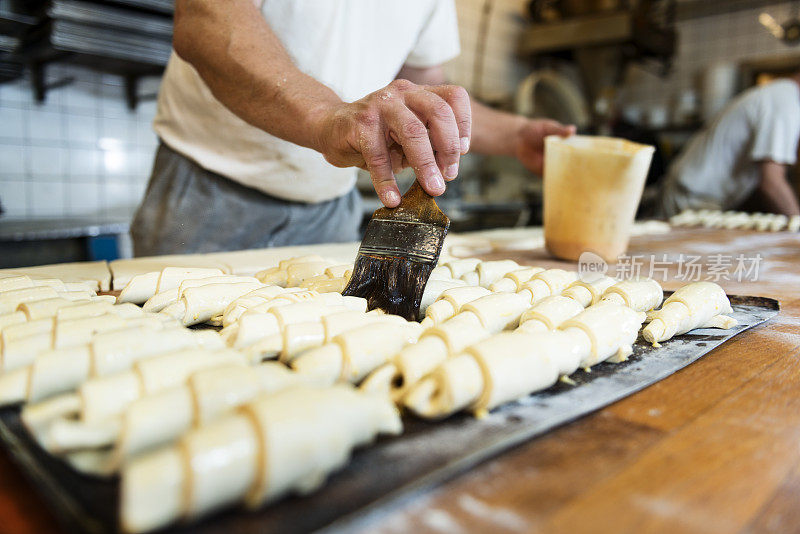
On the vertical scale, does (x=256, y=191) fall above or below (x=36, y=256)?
above

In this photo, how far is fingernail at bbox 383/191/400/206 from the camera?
1258 mm

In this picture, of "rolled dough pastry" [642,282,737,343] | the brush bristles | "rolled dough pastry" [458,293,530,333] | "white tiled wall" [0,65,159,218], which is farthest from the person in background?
"white tiled wall" [0,65,159,218]

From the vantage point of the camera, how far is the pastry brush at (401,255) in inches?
46.3

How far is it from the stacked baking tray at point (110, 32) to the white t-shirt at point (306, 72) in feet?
3.71

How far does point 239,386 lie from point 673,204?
492 centimetres

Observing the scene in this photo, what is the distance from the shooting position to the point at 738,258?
2268mm

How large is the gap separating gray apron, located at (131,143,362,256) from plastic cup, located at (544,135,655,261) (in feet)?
3.35

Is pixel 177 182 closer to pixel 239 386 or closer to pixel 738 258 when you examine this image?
pixel 239 386

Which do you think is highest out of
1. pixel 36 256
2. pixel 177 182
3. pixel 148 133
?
pixel 148 133

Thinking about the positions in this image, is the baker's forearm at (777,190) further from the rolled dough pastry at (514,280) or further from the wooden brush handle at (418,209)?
the wooden brush handle at (418,209)

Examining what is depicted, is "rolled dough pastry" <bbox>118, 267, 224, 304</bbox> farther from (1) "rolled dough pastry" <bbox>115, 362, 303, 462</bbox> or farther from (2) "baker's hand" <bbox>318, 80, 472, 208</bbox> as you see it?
(1) "rolled dough pastry" <bbox>115, 362, 303, 462</bbox>

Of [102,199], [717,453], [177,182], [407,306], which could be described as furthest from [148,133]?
[717,453]

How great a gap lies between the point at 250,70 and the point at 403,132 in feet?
1.83

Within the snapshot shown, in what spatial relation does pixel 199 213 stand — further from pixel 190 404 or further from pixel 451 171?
pixel 190 404
